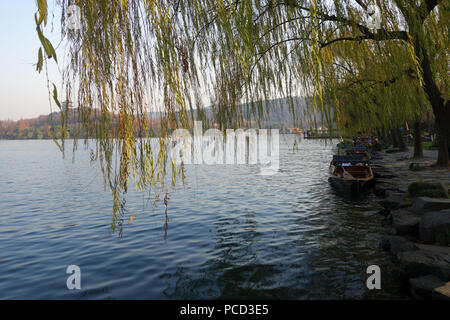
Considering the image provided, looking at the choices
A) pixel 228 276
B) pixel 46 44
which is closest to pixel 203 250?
pixel 228 276

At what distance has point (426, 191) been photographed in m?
10.2

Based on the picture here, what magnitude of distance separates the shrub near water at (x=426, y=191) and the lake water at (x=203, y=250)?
57.7 inches

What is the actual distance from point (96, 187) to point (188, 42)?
20.8 m

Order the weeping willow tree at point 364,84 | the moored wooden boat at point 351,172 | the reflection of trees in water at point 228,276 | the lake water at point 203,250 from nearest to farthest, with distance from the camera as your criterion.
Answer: the weeping willow tree at point 364,84 → the reflection of trees in water at point 228,276 → the lake water at point 203,250 → the moored wooden boat at point 351,172

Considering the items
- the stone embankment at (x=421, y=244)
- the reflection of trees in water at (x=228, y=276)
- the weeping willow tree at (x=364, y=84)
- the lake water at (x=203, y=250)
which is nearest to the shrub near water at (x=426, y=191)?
the stone embankment at (x=421, y=244)

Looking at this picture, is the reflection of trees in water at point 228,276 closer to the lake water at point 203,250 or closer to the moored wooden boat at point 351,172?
the lake water at point 203,250

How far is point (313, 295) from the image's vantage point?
6.00 m

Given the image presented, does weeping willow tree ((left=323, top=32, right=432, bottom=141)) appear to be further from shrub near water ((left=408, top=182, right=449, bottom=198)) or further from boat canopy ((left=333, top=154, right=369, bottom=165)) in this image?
boat canopy ((left=333, top=154, right=369, bottom=165))

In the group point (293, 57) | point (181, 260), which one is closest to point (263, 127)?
point (293, 57)

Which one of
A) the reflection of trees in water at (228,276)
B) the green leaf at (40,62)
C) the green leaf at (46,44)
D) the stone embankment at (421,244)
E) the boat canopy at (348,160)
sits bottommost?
the reflection of trees in water at (228,276)

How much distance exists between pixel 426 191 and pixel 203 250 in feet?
22.3

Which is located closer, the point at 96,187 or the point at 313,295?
the point at 313,295

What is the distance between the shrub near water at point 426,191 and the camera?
9812mm
